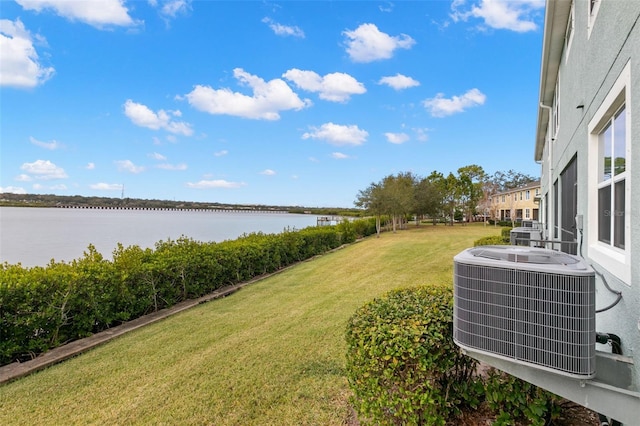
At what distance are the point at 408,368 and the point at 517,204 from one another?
39.9 metres

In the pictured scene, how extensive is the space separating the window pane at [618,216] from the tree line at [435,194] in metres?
23.8

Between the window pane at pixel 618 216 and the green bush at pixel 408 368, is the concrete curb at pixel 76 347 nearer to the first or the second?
the green bush at pixel 408 368

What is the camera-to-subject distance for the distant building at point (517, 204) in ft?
105

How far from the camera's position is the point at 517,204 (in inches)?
1430

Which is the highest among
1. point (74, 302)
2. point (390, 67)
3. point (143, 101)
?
point (390, 67)

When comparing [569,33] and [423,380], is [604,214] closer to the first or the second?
[423,380]

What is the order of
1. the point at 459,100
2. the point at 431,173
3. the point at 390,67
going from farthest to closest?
the point at 431,173
the point at 459,100
the point at 390,67

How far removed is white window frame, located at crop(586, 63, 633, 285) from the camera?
1.97 m

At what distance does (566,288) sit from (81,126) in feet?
72.4

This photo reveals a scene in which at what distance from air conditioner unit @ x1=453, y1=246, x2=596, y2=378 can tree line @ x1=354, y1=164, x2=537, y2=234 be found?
24.5 m

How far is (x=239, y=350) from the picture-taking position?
14.5 feet

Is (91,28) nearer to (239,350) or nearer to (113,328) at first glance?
(113,328)

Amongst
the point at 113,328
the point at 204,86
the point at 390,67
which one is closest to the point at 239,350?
the point at 113,328

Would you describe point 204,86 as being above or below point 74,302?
above
